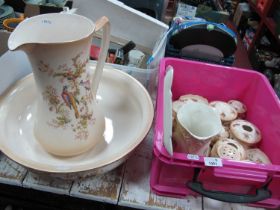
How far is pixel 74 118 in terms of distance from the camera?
16.2 inches

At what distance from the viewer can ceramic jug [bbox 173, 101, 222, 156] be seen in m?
0.42

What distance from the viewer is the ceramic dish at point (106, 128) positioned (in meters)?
0.39

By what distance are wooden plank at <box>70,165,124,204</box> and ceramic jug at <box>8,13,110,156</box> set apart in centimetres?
7

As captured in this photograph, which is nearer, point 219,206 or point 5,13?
point 219,206

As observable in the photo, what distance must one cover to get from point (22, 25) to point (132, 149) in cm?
23

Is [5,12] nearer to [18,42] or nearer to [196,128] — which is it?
[18,42]

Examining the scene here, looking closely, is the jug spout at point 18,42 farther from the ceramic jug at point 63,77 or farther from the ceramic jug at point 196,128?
the ceramic jug at point 196,128

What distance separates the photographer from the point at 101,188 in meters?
0.46

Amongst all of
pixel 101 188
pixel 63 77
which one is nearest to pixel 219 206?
pixel 101 188

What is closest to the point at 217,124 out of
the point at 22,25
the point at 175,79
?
the point at 175,79

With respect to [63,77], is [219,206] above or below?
below

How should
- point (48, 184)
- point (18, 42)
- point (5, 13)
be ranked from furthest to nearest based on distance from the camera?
point (5, 13) < point (48, 184) < point (18, 42)

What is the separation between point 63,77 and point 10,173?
22 centimetres

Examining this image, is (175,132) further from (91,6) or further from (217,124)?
(91,6)
